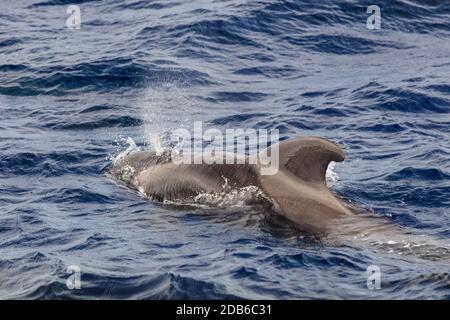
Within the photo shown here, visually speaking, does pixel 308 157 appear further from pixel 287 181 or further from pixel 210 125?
pixel 210 125

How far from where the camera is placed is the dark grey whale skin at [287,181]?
1519 centimetres

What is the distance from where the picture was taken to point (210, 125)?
2227 centimetres

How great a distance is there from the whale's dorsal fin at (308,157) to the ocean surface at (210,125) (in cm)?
100

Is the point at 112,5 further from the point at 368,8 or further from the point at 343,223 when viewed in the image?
the point at 343,223

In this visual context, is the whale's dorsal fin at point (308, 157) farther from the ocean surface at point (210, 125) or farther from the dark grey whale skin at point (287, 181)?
the ocean surface at point (210, 125)

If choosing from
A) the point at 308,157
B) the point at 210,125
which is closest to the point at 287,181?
the point at 308,157

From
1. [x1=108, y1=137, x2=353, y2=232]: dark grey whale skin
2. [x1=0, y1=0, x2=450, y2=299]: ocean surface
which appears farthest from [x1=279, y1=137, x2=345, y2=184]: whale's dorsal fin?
[x1=0, y1=0, x2=450, y2=299]: ocean surface

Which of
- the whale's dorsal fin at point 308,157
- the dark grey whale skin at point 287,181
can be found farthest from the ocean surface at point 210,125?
the whale's dorsal fin at point 308,157

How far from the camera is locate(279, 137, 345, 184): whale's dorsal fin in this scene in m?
15.9

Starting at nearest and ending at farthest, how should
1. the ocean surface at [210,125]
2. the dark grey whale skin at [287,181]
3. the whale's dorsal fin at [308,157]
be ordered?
the ocean surface at [210,125] < the dark grey whale skin at [287,181] < the whale's dorsal fin at [308,157]

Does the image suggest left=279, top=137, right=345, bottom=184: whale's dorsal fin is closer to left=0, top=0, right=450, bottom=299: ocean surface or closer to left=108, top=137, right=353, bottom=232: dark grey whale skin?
left=108, top=137, right=353, bottom=232: dark grey whale skin

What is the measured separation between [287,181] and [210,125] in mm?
6726

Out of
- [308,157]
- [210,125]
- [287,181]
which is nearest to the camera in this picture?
[287,181]
